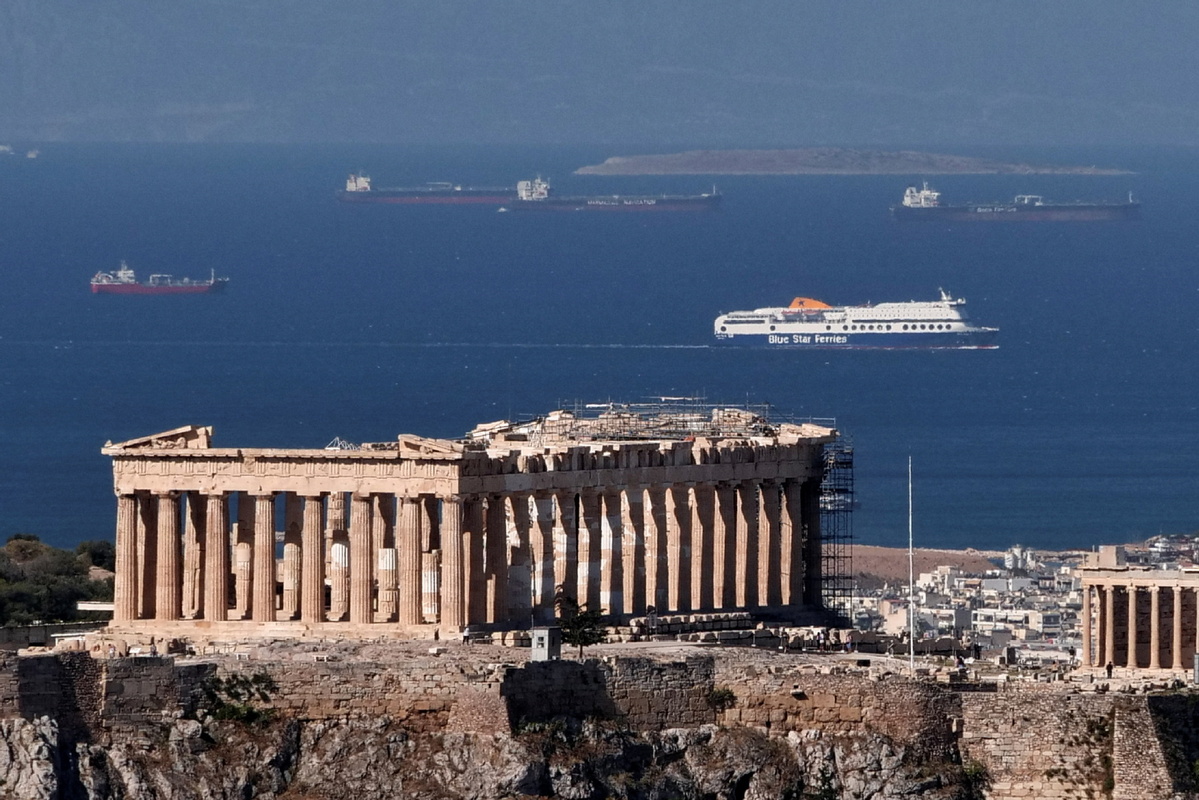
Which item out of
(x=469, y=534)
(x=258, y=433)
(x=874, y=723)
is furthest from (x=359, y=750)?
(x=258, y=433)

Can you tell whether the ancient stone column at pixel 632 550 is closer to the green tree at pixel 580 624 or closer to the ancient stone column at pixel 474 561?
the green tree at pixel 580 624

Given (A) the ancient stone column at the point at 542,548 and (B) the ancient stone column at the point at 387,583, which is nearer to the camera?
(B) the ancient stone column at the point at 387,583

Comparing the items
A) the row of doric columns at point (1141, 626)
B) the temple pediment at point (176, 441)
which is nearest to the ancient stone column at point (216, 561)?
the temple pediment at point (176, 441)

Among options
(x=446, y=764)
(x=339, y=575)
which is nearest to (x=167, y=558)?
(x=339, y=575)

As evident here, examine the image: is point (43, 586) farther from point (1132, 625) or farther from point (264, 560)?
point (1132, 625)

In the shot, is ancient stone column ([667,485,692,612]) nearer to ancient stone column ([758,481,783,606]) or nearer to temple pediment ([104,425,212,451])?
ancient stone column ([758,481,783,606])

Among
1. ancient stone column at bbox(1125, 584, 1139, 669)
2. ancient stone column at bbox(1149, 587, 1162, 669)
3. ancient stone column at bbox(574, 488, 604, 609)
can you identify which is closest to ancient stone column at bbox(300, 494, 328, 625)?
ancient stone column at bbox(574, 488, 604, 609)
